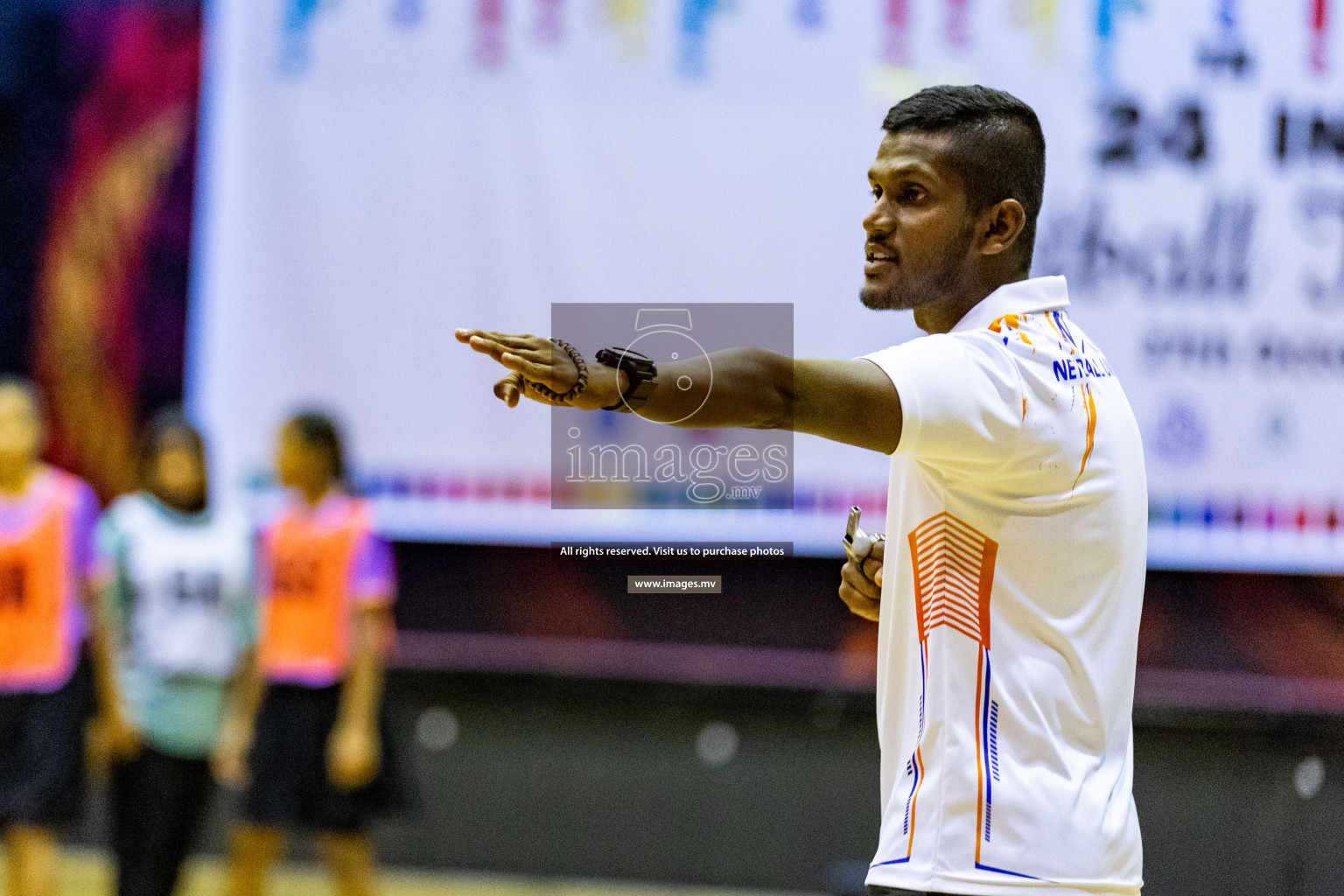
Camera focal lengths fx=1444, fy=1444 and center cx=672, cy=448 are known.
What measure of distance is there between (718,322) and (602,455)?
1.19 m

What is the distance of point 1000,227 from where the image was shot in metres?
1.71

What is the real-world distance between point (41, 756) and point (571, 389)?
3166mm

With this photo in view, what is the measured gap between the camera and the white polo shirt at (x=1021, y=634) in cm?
156

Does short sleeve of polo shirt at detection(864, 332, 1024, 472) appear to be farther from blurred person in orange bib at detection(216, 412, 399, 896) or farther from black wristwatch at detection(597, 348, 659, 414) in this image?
blurred person in orange bib at detection(216, 412, 399, 896)

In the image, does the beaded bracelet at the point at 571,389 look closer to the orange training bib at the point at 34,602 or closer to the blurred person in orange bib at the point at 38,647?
the blurred person in orange bib at the point at 38,647

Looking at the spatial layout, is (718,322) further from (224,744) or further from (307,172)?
(307,172)

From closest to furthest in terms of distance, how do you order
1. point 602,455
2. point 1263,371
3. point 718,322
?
1. point 718,322
2. point 602,455
3. point 1263,371

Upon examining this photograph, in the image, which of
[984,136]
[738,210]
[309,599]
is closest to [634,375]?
[984,136]

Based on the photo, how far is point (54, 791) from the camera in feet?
12.9

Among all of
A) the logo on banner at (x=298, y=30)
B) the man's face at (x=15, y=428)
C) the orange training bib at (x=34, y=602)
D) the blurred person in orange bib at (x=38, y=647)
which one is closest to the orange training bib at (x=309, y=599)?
the blurred person in orange bib at (x=38, y=647)

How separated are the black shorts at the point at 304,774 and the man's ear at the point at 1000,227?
279 centimetres

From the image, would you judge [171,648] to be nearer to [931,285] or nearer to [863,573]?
[863,573]

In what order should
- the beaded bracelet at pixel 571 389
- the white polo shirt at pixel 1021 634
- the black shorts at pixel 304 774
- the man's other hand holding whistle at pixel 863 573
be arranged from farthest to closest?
1. the black shorts at pixel 304 774
2. the man's other hand holding whistle at pixel 863 573
3. the white polo shirt at pixel 1021 634
4. the beaded bracelet at pixel 571 389

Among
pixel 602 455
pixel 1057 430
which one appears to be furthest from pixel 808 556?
pixel 1057 430
